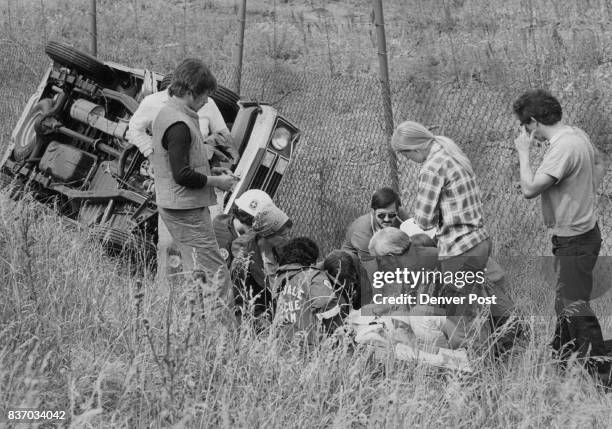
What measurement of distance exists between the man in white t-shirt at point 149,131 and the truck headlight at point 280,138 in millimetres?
431

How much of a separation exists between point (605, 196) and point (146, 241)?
4.07m

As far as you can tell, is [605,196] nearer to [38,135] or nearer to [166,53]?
[38,135]

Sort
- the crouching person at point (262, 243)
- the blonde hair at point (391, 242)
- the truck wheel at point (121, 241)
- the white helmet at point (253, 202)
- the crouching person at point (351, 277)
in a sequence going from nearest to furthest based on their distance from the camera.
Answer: the blonde hair at point (391, 242) < the crouching person at point (351, 277) < the crouching person at point (262, 243) < the white helmet at point (253, 202) < the truck wheel at point (121, 241)

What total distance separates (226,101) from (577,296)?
11.9 ft

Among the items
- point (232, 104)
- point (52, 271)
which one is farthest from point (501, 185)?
point (52, 271)

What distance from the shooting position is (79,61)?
7898 millimetres

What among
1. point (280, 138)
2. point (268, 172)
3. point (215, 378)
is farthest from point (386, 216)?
point (215, 378)

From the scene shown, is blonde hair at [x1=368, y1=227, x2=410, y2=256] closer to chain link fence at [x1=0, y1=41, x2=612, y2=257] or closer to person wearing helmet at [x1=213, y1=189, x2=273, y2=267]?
person wearing helmet at [x1=213, y1=189, x2=273, y2=267]

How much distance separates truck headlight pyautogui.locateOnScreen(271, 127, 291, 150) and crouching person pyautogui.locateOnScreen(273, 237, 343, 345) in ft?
7.82

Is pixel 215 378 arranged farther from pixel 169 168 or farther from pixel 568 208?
pixel 568 208

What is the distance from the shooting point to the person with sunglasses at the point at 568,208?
4945mm

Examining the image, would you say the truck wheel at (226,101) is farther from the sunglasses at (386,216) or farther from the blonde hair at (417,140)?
the blonde hair at (417,140)

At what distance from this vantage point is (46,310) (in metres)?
4.59

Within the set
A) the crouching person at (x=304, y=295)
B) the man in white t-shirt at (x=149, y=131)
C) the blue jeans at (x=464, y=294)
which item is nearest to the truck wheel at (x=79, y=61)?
the man in white t-shirt at (x=149, y=131)
